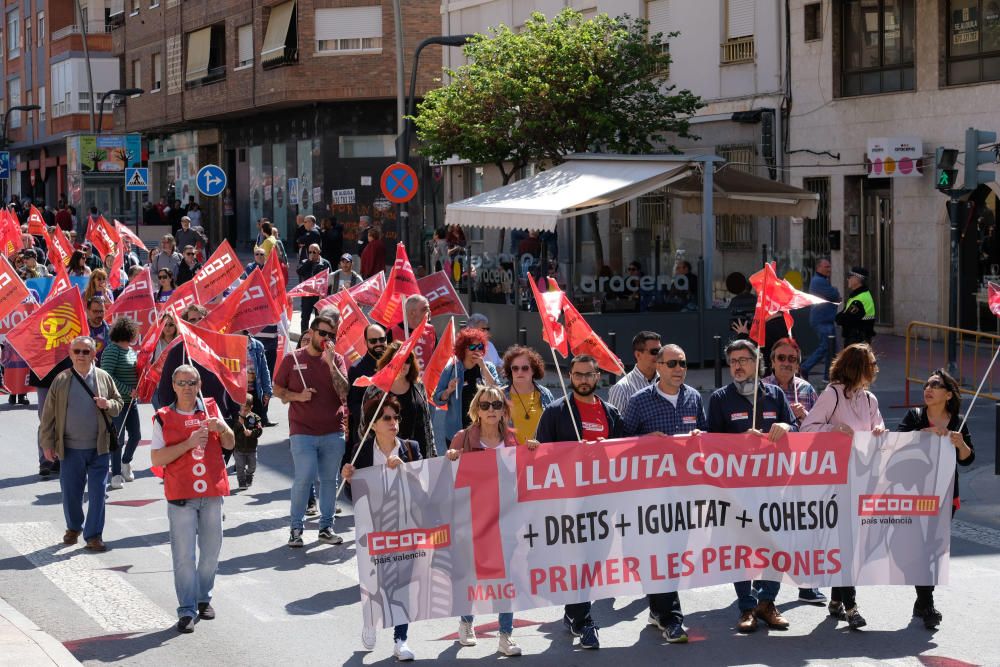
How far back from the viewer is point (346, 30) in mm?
41094

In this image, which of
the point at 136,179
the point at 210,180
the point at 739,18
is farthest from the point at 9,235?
the point at 739,18

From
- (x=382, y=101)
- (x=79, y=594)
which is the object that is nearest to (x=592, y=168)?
(x=79, y=594)

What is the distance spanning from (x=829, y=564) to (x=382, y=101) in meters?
34.7

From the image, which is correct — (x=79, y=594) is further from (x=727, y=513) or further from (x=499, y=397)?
(x=727, y=513)

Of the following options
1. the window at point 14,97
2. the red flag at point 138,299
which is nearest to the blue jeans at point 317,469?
the red flag at point 138,299

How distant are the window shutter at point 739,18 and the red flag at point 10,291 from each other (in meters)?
16.6

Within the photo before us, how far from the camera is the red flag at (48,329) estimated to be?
12.5 m

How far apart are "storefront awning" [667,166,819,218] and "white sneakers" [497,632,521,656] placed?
571 inches

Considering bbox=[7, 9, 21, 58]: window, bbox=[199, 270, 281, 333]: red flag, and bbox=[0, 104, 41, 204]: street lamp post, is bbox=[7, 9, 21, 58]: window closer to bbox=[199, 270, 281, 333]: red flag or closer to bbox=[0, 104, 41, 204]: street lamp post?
bbox=[0, 104, 41, 204]: street lamp post

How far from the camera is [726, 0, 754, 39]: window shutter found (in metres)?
28.0

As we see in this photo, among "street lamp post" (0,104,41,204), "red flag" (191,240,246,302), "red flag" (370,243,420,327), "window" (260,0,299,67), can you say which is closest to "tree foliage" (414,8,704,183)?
"red flag" (191,240,246,302)

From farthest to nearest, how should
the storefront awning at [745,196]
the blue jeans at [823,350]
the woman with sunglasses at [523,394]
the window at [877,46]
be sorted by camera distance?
the window at [877,46], the storefront awning at [745,196], the blue jeans at [823,350], the woman with sunglasses at [523,394]

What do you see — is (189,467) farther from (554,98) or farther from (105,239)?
(554,98)

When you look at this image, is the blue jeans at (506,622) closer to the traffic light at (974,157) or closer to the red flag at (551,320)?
the red flag at (551,320)
